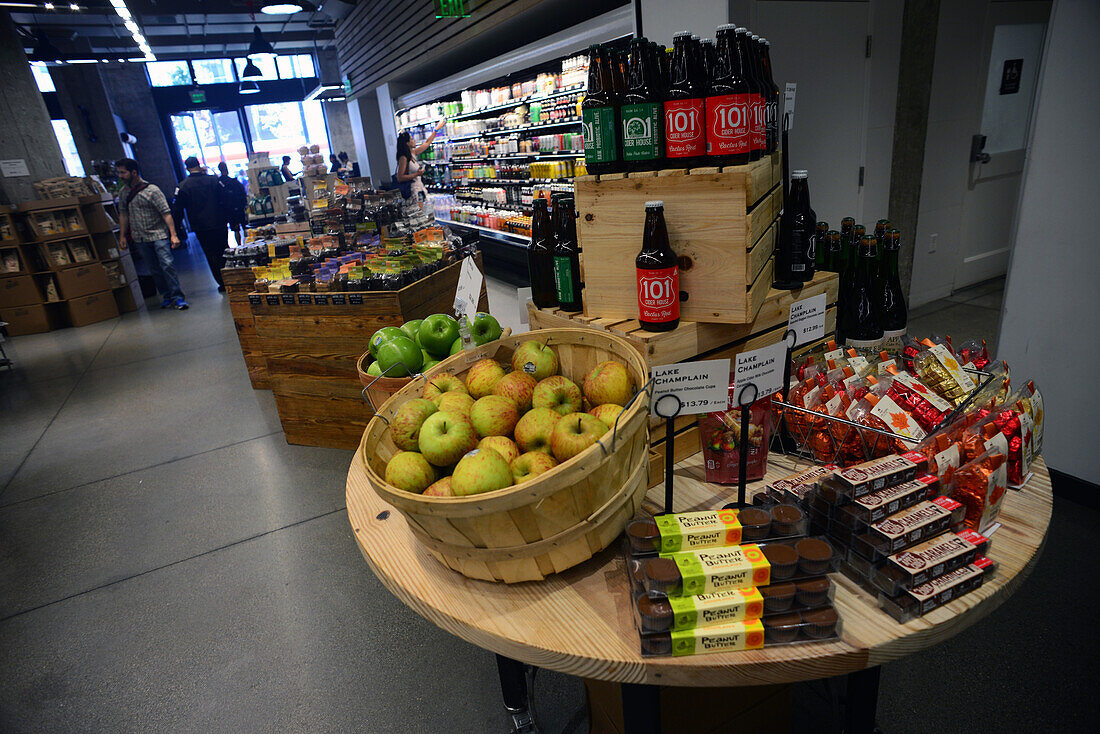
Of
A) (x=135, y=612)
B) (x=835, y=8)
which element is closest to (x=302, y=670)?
(x=135, y=612)

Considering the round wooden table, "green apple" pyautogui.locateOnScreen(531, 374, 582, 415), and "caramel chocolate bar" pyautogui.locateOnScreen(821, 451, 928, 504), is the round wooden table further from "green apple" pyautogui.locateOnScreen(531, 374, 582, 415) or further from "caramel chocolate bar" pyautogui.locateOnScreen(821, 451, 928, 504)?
"green apple" pyautogui.locateOnScreen(531, 374, 582, 415)

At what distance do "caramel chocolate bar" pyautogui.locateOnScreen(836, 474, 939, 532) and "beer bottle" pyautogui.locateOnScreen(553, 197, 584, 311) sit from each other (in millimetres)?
957

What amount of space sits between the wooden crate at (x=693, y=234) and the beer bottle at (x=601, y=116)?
0.21 ft

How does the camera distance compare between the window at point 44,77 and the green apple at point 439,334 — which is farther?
the window at point 44,77

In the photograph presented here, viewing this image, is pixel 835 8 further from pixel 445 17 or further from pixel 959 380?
pixel 445 17

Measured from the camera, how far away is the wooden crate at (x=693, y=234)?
142 centimetres

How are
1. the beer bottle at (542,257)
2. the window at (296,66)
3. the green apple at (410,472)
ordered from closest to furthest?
the green apple at (410,472) → the beer bottle at (542,257) → the window at (296,66)

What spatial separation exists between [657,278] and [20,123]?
33.2 ft

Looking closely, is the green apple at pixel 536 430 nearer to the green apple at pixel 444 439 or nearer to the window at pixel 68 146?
the green apple at pixel 444 439

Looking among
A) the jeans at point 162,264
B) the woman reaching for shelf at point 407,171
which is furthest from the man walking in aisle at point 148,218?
the woman reaching for shelf at point 407,171

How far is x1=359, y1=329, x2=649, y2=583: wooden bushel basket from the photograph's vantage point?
0.93m

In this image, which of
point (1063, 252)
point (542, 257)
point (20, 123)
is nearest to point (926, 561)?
point (542, 257)

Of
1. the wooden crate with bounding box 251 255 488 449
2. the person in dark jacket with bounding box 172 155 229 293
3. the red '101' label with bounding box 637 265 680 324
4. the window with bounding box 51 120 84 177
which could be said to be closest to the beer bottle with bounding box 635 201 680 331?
the red '101' label with bounding box 637 265 680 324

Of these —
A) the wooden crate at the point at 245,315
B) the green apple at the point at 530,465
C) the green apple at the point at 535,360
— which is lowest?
the wooden crate at the point at 245,315
